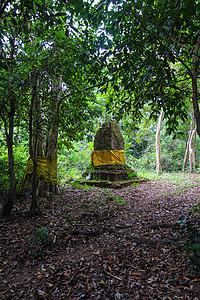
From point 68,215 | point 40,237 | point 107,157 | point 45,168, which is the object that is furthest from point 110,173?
point 40,237

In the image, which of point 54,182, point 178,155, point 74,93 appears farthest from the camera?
point 178,155

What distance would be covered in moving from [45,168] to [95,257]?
3.35 meters

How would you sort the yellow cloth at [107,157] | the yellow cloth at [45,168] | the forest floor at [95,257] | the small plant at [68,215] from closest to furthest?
the forest floor at [95,257]
the small plant at [68,215]
the yellow cloth at [45,168]
the yellow cloth at [107,157]

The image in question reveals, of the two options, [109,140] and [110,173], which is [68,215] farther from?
[109,140]

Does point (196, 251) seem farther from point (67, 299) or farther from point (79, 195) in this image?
point (79, 195)

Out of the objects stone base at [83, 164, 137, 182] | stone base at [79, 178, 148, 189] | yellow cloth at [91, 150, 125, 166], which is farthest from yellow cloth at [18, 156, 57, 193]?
yellow cloth at [91, 150, 125, 166]

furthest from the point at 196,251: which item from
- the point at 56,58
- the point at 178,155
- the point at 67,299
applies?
the point at 178,155

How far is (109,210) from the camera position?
15.2 feet

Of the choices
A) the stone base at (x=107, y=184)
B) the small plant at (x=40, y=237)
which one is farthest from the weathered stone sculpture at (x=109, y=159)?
the small plant at (x=40, y=237)

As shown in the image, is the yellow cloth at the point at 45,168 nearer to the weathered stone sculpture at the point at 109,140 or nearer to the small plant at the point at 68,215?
the small plant at the point at 68,215

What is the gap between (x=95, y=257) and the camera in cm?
266

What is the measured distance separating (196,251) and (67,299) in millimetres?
1474

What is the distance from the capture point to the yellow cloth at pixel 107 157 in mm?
9711

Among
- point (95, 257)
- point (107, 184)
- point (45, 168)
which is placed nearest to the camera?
point (95, 257)
